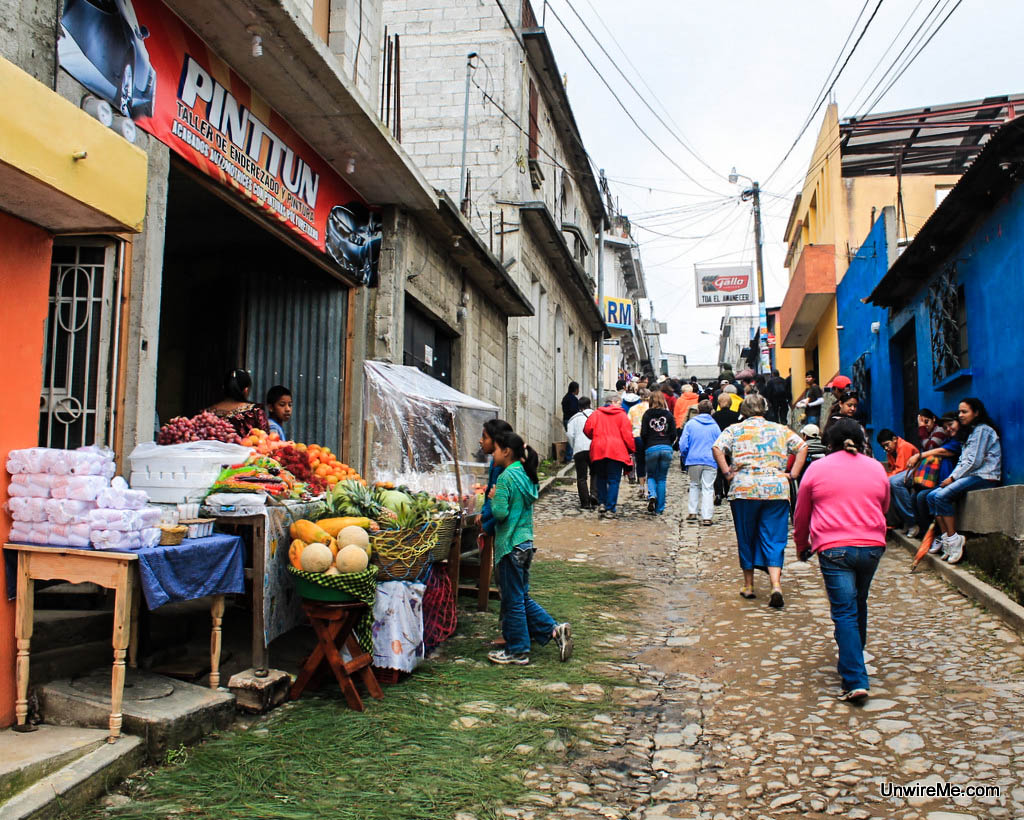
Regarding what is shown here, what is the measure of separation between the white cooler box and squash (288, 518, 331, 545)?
1.93 ft

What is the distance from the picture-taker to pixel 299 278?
9453mm

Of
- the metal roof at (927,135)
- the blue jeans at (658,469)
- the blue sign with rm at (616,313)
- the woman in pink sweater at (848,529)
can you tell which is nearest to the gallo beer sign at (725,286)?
the blue sign with rm at (616,313)

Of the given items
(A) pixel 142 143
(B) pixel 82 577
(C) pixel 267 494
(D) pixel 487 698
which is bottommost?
(D) pixel 487 698

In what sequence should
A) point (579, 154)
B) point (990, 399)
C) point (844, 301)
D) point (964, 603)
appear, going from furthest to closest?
point (579, 154), point (844, 301), point (990, 399), point (964, 603)

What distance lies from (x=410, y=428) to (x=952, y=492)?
5386 millimetres

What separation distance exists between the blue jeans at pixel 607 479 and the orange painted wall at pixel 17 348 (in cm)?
888

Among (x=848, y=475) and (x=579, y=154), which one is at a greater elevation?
(x=579, y=154)

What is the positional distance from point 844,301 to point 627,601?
13.0 m

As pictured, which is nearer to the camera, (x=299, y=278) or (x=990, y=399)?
(x=990, y=399)

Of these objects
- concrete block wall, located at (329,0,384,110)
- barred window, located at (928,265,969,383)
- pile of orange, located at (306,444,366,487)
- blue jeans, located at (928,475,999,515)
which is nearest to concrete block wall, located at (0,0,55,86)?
pile of orange, located at (306,444,366,487)

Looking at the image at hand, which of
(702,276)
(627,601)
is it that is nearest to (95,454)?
(627,601)

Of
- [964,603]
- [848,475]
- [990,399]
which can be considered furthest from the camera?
[990,399]

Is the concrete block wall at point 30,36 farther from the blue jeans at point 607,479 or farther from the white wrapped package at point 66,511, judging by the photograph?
the blue jeans at point 607,479

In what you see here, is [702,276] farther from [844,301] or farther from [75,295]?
[75,295]
